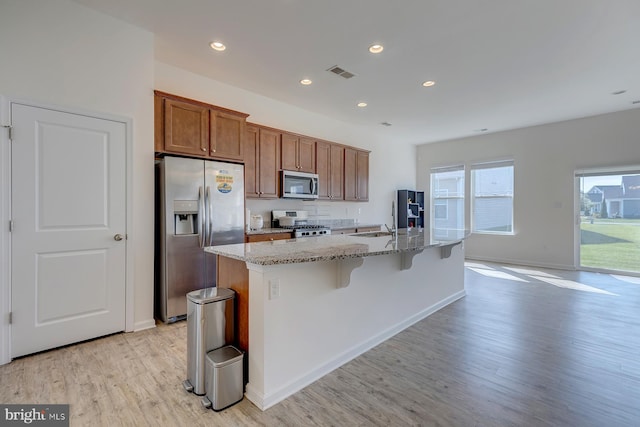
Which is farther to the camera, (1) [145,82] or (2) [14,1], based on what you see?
(1) [145,82]

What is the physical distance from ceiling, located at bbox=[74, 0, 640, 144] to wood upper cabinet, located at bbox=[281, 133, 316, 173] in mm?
655

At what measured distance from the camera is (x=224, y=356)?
189cm

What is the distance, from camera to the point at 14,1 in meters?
2.38

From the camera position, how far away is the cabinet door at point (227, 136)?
3568mm

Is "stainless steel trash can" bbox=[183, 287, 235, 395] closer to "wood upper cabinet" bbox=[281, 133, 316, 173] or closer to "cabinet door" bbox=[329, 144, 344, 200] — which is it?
"wood upper cabinet" bbox=[281, 133, 316, 173]

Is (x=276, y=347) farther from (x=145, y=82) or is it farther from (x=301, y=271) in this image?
(x=145, y=82)

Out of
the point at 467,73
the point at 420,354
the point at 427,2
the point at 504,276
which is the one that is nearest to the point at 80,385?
the point at 420,354

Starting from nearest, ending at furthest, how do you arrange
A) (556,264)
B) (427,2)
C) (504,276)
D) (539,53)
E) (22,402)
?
(22,402), (427,2), (539,53), (504,276), (556,264)

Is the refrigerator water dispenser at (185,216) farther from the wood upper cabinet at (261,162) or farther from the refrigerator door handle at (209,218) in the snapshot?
the wood upper cabinet at (261,162)

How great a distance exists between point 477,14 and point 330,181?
A: 3.34 m

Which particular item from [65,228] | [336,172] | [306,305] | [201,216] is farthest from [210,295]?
[336,172]

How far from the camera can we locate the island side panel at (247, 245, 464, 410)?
6.09ft

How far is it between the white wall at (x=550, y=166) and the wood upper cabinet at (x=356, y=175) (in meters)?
2.88

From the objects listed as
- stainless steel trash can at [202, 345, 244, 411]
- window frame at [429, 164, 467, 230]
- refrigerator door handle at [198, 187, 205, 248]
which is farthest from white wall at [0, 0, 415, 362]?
window frame at [429, 164, 467, 230]
